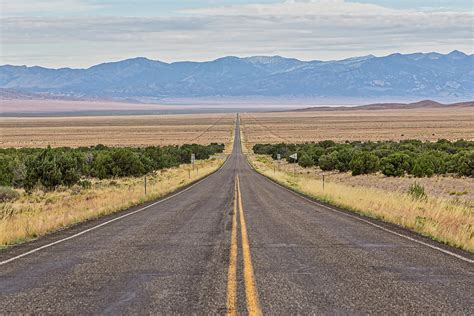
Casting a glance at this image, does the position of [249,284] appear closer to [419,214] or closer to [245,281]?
[245,281]

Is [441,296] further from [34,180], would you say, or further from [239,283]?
[34,180]

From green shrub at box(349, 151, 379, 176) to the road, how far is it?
30083 millimetres

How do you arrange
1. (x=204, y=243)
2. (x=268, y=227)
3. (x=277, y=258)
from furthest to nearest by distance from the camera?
(x=268, y=227) → (x=204, y=243) → (x=277, y=258)

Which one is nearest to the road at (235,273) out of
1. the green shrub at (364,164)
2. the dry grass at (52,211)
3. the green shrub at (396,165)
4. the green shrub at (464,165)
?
the dry grass at (52,211)

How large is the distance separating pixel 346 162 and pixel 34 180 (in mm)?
26684

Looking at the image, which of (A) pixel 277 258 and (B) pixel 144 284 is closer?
(B) pixel 144 284

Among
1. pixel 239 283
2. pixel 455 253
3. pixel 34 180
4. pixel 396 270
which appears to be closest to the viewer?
pixel 239 283

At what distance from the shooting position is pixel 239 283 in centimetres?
769

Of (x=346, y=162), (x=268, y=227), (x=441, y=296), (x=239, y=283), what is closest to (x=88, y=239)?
(x=268, y=227)

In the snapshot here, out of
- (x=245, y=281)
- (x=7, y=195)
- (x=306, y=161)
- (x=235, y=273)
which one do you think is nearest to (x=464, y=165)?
(x=306, y=161)

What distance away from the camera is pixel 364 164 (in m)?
43.5

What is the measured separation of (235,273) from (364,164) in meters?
36.5

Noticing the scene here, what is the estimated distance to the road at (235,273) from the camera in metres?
6.70

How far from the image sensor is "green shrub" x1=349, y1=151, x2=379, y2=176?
43344mm
